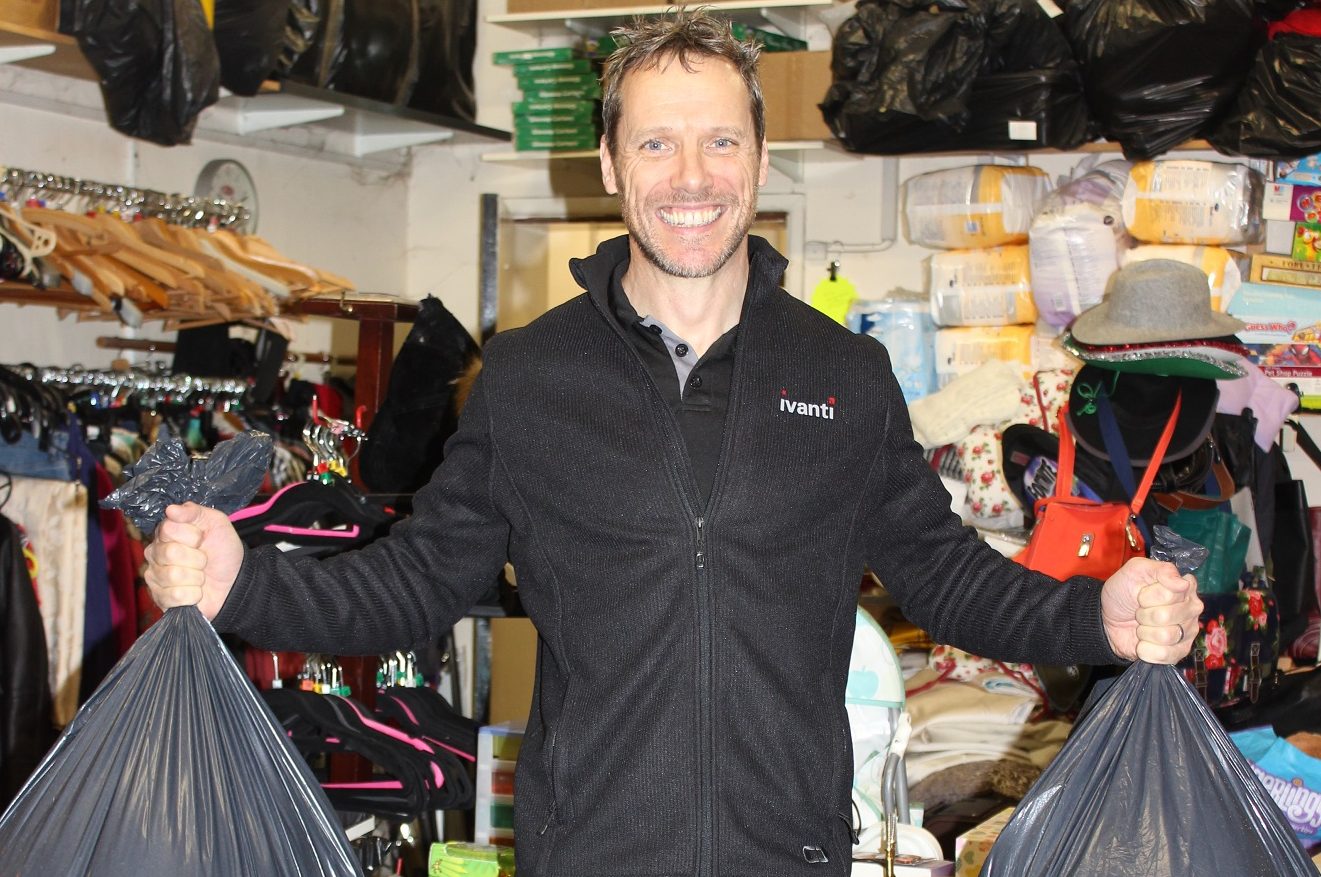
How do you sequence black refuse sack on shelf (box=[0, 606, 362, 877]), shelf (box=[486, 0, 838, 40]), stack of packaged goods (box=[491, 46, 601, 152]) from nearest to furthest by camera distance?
black refuse sack on shelf (box=[0, 606, 362, 877]), shelf (box=[486, 0, 838, 40]), stack of packaged goods (box=[491, 46, 601, 152])

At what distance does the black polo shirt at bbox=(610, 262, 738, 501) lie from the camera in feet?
5.64

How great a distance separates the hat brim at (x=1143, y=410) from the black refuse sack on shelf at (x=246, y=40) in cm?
228

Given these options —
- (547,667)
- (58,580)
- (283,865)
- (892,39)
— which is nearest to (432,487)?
(547,667)

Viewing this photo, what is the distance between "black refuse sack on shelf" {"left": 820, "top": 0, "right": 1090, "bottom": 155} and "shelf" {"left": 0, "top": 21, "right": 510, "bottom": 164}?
161cm

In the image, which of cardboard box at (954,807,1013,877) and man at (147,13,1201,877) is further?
cardboard box at (954,807,1013,877)

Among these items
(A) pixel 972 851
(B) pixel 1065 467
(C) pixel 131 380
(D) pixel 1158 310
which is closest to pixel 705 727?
(A) pixel 972 851

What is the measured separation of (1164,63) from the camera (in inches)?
155

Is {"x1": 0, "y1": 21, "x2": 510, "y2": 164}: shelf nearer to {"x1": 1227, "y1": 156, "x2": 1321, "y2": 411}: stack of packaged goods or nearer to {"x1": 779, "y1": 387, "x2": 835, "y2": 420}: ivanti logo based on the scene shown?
{"x1": 779, "y1": 387, "x2": 835, "y2": 420}: ivanti logo

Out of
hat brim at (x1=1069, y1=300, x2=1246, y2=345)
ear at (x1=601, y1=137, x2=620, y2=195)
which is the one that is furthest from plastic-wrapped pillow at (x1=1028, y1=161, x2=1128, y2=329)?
ear at (x1=601, y1=137, x2=620, y2=195)

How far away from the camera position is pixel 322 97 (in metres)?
4.50

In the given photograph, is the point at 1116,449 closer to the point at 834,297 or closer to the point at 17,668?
the point at 834,297

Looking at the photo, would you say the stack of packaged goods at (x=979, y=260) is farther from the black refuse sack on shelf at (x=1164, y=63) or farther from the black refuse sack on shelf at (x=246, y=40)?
the black refuse sack on shelf at (x=246, y=40)

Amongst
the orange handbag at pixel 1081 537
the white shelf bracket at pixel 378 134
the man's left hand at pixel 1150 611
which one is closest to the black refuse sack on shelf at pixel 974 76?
the orange handbag at pixel 1081 537

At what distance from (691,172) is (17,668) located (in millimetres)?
2135
